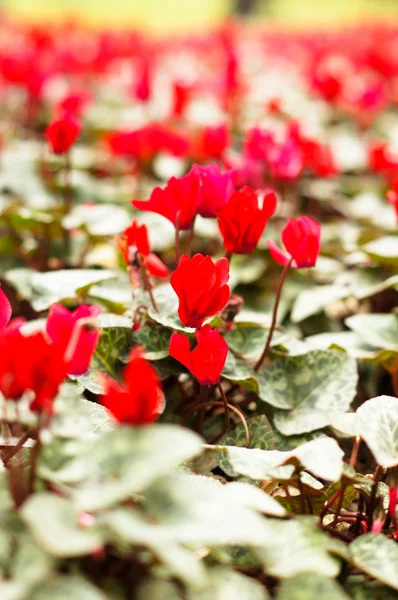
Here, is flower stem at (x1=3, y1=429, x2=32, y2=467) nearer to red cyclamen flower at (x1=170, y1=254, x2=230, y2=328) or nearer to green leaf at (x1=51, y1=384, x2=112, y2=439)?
green leaf at (x1=51, y1=384, x2=112, y2=439)

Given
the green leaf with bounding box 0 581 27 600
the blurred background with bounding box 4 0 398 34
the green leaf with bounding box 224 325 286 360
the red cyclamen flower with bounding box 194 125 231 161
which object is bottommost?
the blurred background with bounding box 4 0 398 34

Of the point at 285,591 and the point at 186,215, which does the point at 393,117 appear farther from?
the point at 285,591

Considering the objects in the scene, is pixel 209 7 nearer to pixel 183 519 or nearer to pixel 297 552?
pixel 297 552

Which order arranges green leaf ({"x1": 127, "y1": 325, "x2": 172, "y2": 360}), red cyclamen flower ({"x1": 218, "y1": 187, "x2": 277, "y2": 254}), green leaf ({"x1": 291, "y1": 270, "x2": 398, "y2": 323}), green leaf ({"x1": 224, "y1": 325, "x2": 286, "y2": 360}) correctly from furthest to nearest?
green leaf ({"x1": 291, "y1": 270, "x2": 398, "y2": 323})
green leaf ({"x1": 224, "y1": 325, "x2": 286, "y2": 360})
green leaf ({"x1": 127, "y1": 325, "x2": 172, "y2": 360})
red cyclamen flower ({"x1": 218, "y1": 187, "x2": 277, "y2": 254})

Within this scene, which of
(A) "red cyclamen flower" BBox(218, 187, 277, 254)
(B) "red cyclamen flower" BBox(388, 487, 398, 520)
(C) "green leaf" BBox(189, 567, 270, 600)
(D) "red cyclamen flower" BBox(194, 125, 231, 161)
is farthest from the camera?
(D) "red cyclamen flower" BBox(194, 125, 231, 161)

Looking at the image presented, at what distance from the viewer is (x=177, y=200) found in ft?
4.58

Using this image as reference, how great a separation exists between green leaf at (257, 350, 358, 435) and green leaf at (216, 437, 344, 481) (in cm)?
32

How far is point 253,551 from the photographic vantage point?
0.98m

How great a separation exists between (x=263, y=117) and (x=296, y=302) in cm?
179

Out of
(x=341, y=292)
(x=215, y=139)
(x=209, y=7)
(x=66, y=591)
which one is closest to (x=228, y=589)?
(x=66, y=591)

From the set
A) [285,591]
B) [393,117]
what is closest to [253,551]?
[285,591]

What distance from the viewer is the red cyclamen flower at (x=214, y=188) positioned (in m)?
1.42

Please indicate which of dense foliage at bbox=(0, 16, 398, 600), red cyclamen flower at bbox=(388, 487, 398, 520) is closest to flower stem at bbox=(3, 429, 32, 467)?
dense foliage at bbox=(0, 16, 398, 600)

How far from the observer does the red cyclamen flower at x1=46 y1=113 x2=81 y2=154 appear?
191 centimetres
